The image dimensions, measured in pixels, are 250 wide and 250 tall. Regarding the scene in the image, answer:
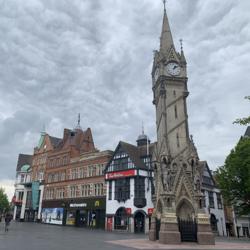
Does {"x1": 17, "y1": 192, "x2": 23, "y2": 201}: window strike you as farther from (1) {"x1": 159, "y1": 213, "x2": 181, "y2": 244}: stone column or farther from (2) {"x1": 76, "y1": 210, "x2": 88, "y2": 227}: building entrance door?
(1) {"x1": 159, "y1": 213, "x2": 181, "y2": 244}: stone column

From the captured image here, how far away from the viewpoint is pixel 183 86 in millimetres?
29812

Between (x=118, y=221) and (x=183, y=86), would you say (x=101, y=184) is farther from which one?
(x=183, y=86)

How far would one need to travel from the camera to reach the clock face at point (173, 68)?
99.2ft

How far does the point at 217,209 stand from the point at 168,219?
33.7m

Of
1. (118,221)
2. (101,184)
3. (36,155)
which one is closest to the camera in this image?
(118,221)

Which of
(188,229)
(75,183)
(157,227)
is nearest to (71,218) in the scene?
(75,183)

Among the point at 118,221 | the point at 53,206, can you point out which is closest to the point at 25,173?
the point at 53,206

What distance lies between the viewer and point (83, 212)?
170ft

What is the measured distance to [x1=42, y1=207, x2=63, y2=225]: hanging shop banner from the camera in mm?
56075

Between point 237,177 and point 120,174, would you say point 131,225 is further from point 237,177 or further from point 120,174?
point 237,177

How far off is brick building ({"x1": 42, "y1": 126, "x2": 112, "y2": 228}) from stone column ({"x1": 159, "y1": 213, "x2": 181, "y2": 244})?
86.5 feet

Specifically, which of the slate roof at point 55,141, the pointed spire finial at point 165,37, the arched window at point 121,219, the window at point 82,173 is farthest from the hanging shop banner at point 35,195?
the pointed spire finial at point 165,37

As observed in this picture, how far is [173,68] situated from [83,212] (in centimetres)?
3273

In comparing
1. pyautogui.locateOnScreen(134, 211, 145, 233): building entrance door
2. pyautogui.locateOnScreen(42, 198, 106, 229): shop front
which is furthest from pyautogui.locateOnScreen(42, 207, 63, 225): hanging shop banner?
pyautogui.locateOnScreen(134, 211, 145, 233): building entrance door
